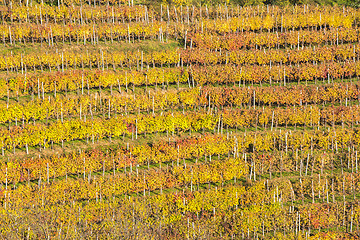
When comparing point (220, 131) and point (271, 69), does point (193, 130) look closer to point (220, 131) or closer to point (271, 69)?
point (220, 131)

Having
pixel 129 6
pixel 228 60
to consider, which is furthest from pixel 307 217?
pixel 129 6

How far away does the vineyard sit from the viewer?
37938mm

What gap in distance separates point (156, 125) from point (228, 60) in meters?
12.7

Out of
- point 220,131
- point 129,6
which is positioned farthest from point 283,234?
point 129,6

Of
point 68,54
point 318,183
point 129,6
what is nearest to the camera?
point 318,183

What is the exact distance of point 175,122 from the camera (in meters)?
43.3

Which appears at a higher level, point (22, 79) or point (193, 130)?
point (22, 79)

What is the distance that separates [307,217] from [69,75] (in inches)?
984

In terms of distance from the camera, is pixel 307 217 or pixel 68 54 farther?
pixel 68 54

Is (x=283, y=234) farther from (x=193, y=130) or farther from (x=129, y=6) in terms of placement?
(x=129, y=6)

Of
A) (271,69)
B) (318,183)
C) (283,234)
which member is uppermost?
(271,69)

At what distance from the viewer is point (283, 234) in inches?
1510

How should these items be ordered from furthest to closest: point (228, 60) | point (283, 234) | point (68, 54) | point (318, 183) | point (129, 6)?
point (129, 6), point (228, 60), point (68, 54), point (318, 183), point (283, 234)

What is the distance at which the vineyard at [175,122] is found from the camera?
37.9 m
